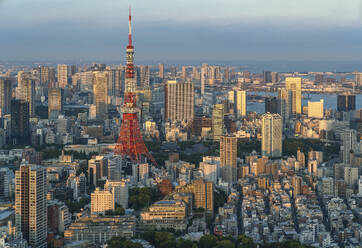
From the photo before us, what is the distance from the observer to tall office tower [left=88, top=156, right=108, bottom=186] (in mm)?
10264

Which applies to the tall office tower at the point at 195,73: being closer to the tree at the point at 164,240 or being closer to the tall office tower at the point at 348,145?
the tall office tower at the point at 348,145

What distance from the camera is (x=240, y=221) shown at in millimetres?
8305

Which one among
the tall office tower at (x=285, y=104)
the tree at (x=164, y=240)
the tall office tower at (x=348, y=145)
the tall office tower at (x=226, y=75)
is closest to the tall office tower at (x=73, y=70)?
the tall office tower at (x=226, y=75)

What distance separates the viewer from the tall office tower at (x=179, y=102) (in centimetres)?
1956

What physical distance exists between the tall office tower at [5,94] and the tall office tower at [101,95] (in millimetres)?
2488

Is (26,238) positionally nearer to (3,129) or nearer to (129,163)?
(129,163)

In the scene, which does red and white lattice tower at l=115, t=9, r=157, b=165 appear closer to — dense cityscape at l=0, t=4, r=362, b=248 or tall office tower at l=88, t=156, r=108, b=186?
dense cityscape at l=0, t=4, r=362, b=248

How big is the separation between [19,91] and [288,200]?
41.3ft

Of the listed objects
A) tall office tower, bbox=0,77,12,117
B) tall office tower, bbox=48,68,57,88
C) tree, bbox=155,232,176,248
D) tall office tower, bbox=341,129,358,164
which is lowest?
tree, bbox=155,232,176,248

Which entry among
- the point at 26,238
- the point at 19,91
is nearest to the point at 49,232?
the point at 26,238

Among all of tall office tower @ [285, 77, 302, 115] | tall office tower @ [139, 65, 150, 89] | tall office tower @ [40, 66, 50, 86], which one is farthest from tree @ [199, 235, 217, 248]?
tall office tower @ [139, 65, 150, 89]

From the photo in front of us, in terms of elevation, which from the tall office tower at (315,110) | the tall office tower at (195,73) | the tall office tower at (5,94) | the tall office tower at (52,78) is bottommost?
the tall office tower at (315,110)

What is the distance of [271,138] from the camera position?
46.0 ft

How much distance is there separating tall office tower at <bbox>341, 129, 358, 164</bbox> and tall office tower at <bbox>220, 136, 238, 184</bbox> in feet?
6.79
